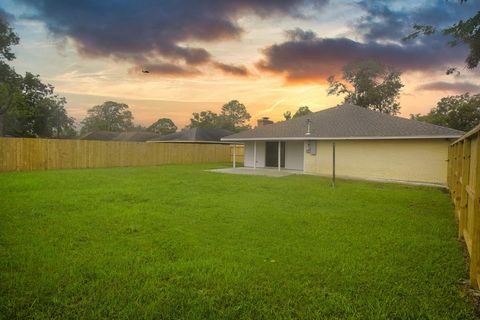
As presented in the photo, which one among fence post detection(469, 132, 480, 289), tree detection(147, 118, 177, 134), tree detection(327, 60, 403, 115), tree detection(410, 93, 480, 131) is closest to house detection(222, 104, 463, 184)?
fence post detection(469, 132, 480, 289)

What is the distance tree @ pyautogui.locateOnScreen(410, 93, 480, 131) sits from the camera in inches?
1097

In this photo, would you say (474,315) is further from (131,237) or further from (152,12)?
(152,12)

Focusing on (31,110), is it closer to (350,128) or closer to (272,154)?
(272,154)

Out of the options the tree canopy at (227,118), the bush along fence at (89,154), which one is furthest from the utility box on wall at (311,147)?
the tree canopy at (227,118)

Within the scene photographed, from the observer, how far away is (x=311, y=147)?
1741cm

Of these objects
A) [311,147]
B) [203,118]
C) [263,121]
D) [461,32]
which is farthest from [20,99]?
[461,32]

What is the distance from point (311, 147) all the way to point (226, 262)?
1439 centimetres

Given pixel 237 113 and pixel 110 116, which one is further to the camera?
pixel 110 116

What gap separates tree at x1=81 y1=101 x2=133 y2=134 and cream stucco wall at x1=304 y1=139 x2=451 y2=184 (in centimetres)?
6025

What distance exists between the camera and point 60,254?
156 inches

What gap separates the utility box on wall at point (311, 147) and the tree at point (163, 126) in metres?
51.1

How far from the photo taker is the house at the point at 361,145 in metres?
13.8

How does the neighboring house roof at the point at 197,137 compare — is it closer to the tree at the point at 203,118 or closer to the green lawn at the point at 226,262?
the tree at the point at 203,118

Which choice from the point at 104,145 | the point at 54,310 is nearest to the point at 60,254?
the point at 54,310
